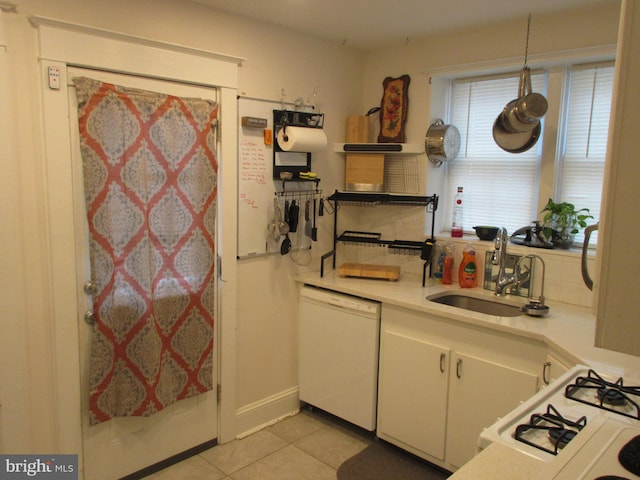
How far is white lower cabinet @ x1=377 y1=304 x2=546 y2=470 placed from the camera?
2.36 metres

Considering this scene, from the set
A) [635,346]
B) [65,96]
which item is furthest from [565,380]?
[65,96]

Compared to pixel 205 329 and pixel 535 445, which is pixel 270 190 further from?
pixel 535 445

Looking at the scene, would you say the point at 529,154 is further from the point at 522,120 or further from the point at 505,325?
the point at 505,325

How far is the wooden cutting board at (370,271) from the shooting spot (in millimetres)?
3180

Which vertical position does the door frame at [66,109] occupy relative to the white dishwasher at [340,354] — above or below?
above

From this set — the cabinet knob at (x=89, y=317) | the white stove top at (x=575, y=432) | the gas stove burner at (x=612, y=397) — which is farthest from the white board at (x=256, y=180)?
the gas stove burner at (x=612, y=397)

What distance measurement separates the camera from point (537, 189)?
9.99 feet

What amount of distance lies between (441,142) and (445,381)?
4.94 ft

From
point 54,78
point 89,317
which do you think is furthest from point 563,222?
point 54,78

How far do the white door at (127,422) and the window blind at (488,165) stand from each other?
170 cm

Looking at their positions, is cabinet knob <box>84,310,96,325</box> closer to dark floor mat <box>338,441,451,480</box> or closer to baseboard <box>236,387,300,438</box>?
baseboard <box>236,387,300,438</box>

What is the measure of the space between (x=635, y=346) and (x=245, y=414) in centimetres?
264

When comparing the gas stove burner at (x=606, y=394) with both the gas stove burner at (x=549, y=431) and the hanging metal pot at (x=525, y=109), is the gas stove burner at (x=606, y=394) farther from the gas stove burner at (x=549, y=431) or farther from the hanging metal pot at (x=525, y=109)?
the hanging metal pot at (x=525, y=109)

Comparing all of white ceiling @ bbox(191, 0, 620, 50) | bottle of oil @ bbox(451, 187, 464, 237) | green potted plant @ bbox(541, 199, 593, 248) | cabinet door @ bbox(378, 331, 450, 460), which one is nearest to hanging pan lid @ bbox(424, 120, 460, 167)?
bottle of oil @ bbox(451, 187, 464, 237)
